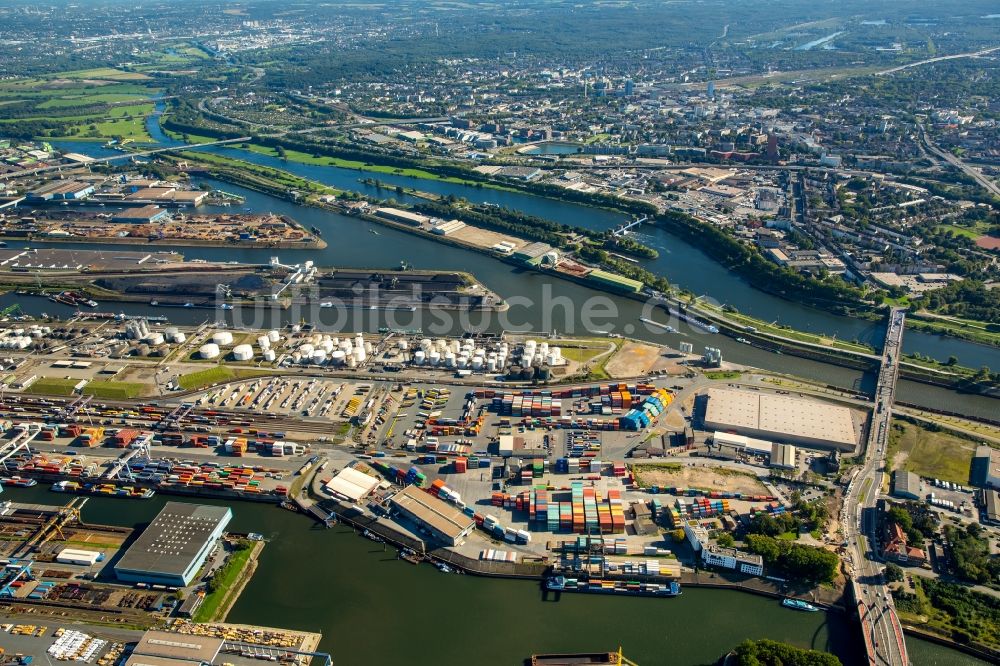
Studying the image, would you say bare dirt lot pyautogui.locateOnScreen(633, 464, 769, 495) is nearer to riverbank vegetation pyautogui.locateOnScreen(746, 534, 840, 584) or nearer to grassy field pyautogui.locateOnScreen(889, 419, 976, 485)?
riverbank vegetation pyautogui.locateOnScreen(746, 534, 840, 584)

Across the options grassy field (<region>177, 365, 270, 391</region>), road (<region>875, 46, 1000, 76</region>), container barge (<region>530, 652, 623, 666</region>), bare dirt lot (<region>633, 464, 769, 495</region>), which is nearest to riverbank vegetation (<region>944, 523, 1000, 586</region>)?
bare dirt lot (<region>633, 464, 769, 495</region>)

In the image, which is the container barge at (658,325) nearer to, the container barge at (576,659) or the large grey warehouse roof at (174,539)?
the container barge at (576,659)

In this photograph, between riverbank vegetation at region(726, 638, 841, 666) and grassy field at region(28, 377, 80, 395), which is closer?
riverbank vegetation at region(726, 638, 841, 666)

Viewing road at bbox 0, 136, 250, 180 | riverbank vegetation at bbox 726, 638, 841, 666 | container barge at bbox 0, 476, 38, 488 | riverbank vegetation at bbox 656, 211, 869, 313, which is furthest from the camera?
road at bbox 0, 136, 250, 180

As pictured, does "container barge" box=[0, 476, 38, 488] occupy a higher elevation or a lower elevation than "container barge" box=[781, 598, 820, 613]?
higher

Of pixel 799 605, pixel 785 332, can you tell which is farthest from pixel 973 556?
pixel 785 332

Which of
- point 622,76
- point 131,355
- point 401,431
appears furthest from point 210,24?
point 401,431

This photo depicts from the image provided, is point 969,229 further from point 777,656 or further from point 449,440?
point 449,440
